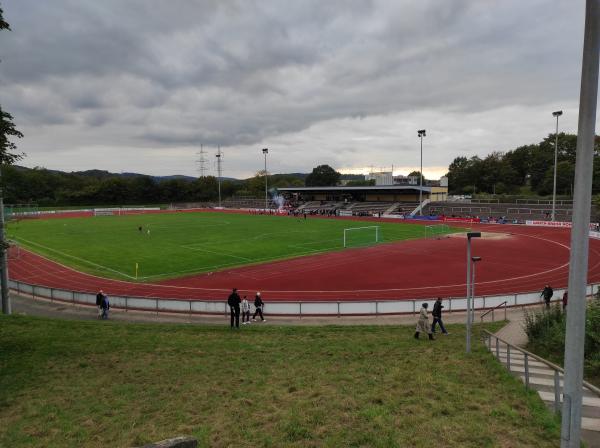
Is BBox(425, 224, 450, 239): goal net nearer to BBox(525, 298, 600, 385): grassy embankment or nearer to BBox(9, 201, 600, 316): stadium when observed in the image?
BBox(9, 201, 600, 316): stadium

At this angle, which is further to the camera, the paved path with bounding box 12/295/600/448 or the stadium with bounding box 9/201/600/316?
the stadium with bounding box 9/201/600/316

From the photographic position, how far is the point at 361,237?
2057 inches

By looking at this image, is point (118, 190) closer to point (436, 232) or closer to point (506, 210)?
point (436, 232)

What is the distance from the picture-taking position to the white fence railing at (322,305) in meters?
20.9

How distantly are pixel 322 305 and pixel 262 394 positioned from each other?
1174 centimetres

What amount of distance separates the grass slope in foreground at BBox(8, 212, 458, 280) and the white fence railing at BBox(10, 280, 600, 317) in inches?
335

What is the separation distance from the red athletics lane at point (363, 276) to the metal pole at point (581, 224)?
20803 millimetres

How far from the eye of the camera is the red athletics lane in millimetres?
27344

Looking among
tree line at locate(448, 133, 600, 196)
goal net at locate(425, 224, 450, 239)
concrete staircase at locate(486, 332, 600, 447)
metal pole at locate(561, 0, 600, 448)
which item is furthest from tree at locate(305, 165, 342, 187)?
metal pole at locate(561, 0, 600, 448)

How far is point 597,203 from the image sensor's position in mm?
58750

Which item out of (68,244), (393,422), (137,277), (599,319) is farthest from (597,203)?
(68,244)

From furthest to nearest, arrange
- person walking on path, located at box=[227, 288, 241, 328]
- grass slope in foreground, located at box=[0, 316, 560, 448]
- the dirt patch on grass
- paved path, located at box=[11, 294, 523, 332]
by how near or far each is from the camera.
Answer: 1. the dirt patch on grass
2. paved path, located at box=[11, 294, 523, 332]
3. person walking on path, located at box=[227, 288, 241, 328]
4. grass slope in foreground, located at box=[0, 316, 560, 448]

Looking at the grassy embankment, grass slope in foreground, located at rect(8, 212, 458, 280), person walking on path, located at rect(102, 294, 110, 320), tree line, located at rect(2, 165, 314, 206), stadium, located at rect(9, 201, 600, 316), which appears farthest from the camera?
tree line, located at rect(2, 165, 314, 206)

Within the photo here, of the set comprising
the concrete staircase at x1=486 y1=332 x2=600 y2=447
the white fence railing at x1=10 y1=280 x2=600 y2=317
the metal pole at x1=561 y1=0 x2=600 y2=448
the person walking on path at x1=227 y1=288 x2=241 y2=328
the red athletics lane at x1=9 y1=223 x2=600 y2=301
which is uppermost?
the metal pole at x1=561 y1=0 x2=600 y2=448
